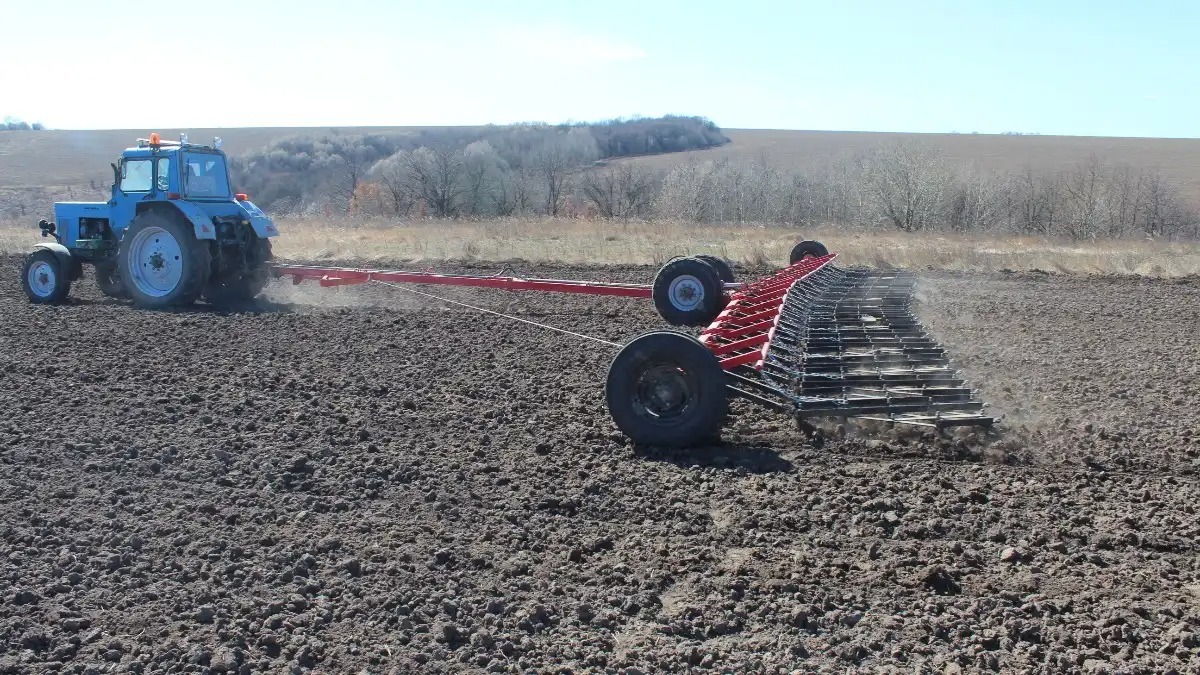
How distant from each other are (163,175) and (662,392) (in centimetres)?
795

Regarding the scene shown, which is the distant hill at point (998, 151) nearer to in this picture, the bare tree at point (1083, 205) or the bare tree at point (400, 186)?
the bare tree at point (1083, 205)

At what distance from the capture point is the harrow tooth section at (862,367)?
17.6 feet

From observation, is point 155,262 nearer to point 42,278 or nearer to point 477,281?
point 42,278

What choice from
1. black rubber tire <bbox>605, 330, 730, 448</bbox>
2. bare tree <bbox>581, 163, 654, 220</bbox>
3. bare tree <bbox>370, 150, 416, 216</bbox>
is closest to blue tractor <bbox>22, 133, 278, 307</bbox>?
black rubber tire <bbox>605, 330, 730, 448</bbox>

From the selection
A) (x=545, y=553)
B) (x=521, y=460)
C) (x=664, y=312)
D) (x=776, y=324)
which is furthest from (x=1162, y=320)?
(x=545, y=553)

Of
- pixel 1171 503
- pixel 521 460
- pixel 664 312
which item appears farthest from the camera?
pixel 664 312

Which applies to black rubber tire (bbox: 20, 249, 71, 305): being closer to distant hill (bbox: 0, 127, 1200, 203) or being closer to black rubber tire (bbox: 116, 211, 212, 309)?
black rubber tire (bbox: 116, 211, 212, 309)

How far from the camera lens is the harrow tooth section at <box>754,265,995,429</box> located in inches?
211

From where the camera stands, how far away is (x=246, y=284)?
1220 cm

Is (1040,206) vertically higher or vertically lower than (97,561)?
higher

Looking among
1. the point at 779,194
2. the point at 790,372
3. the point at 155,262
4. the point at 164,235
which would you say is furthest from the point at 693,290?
the point at 779,194

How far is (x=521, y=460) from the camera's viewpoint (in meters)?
5.36

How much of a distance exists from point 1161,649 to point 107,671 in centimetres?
325

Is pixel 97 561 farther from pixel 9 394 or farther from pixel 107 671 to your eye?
pixel 9 394
